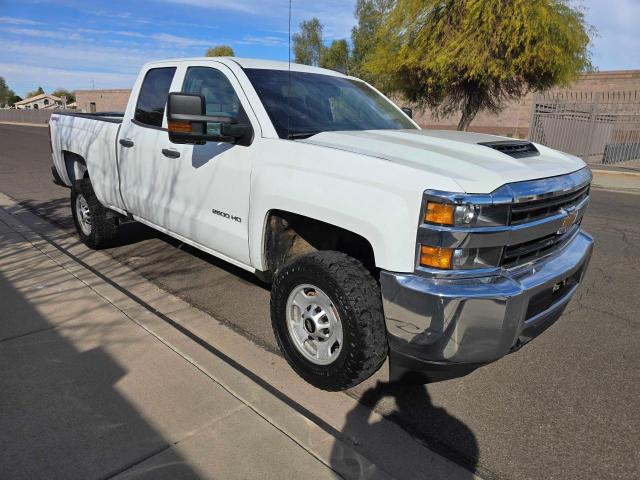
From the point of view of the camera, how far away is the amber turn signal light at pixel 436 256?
93.4 inches

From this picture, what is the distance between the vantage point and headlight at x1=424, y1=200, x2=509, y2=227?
7.63 ft

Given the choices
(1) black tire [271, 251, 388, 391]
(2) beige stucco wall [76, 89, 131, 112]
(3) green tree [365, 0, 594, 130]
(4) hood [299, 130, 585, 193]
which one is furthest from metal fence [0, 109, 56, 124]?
(1) black tire [271, 251, 388, 391]

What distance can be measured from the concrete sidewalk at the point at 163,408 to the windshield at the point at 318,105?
1615 mm

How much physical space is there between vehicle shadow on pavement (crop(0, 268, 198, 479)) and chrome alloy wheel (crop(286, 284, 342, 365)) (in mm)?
956

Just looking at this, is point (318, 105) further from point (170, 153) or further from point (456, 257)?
point (456, 257)

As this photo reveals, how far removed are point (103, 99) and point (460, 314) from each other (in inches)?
2687

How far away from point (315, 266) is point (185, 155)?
5.57 feet

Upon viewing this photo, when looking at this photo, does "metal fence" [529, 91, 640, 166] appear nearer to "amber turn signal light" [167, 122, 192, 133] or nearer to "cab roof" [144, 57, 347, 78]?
"cab roof" [144, 57, 347, 78]

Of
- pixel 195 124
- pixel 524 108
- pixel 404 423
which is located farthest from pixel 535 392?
pixel 524 108

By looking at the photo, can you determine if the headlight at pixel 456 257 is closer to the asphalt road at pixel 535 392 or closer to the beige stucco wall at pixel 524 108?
the asphalt road at pixel 535 392

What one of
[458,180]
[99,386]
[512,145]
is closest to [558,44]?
[512,145]

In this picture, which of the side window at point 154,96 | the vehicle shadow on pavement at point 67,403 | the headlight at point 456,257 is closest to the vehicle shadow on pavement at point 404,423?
the vehicle shadow on pavement at point 67,403

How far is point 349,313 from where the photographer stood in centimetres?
265

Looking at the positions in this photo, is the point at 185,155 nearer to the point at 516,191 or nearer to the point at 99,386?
the point at 99,386
